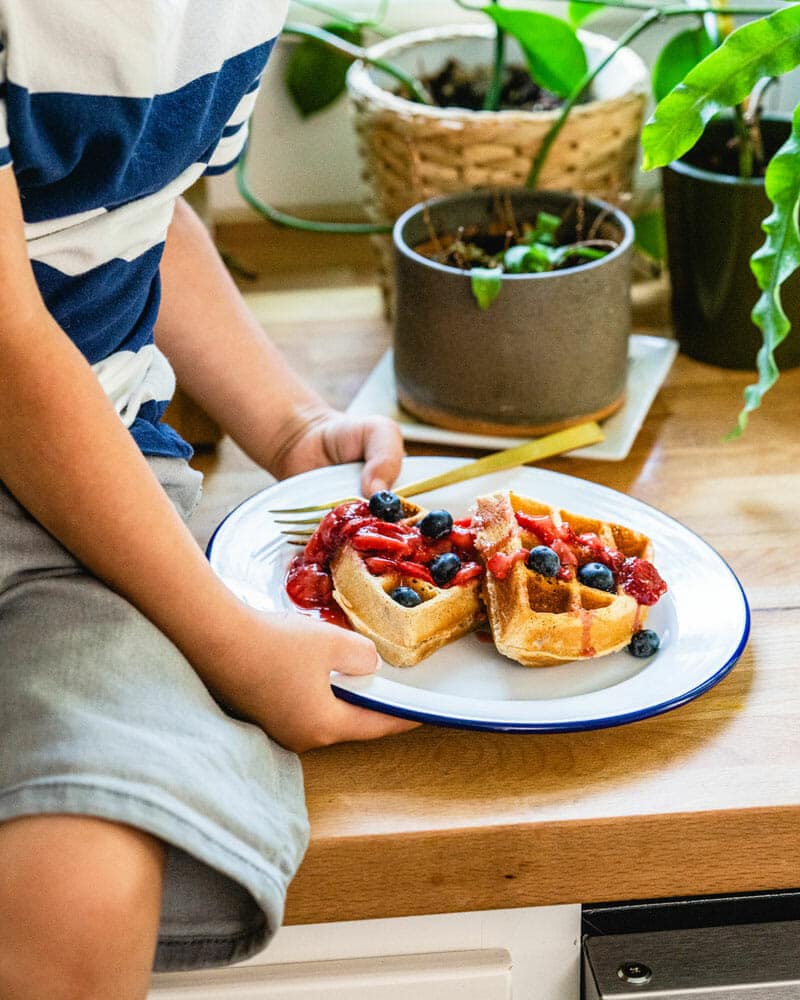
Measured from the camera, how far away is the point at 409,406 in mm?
1181

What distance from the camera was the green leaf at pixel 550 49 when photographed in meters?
1.31

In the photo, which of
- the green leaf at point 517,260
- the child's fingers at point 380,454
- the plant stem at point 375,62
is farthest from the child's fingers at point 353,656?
the plant stem at point 375,62

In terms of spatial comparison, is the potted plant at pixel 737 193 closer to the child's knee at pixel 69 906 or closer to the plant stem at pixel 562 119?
the plant stem at pixel 562 119

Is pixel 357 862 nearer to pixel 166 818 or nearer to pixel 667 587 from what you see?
pixel 166 818

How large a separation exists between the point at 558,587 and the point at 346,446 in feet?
0.94

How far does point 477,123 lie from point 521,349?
28cm

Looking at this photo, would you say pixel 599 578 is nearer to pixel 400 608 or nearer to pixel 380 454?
pixel 400 608

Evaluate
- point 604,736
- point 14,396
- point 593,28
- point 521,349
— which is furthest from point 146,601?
point 593,28

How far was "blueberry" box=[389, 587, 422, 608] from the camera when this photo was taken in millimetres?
823

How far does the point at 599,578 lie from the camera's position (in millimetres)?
841

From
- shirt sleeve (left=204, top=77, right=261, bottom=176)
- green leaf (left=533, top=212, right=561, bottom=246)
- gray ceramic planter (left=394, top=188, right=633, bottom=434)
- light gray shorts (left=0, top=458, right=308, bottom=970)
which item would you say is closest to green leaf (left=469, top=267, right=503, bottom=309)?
gray ceramic planter (left=394, top=188, right=633, bottom=434)

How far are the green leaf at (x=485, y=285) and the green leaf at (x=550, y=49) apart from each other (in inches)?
15.2

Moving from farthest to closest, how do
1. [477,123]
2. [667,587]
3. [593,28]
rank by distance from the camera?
[593,28], [477,123], [667,587]

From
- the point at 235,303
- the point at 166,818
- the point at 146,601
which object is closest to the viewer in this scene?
the point at 166,818
